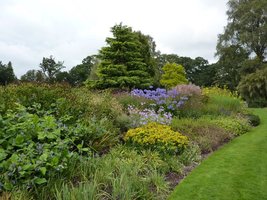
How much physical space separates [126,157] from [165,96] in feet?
16.7

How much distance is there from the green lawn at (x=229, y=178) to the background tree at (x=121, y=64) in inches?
387

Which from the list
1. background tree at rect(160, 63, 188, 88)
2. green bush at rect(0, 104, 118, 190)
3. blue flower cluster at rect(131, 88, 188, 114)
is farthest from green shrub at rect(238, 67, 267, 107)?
green bush at rect(0, 104, 118, 190)

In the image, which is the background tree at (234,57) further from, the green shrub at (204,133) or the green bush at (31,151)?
the green bush at (31,151)

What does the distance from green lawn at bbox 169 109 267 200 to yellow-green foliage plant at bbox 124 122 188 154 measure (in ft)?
1.95

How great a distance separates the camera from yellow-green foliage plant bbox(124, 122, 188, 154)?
237 inches

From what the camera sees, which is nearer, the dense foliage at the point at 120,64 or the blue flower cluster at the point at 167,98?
the blue flower cluster at the point at 167,98

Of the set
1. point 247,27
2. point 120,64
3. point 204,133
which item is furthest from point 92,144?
point 247,27

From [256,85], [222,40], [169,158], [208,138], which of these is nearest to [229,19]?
[222,40]

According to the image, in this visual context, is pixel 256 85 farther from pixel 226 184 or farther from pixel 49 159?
pixel 49 159

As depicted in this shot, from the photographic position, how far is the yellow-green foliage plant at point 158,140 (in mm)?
6027

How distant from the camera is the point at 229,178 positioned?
499 centimetres

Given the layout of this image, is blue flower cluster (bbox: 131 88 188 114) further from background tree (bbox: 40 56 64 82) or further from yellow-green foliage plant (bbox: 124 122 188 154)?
background tree (bbox: 40 56 64 82)

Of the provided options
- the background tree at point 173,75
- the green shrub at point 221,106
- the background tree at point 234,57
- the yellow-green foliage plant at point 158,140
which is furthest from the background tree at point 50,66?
the yellow-green foliage plant at point 158,140

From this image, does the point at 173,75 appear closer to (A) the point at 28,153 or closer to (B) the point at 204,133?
(B) the point at 204,133
